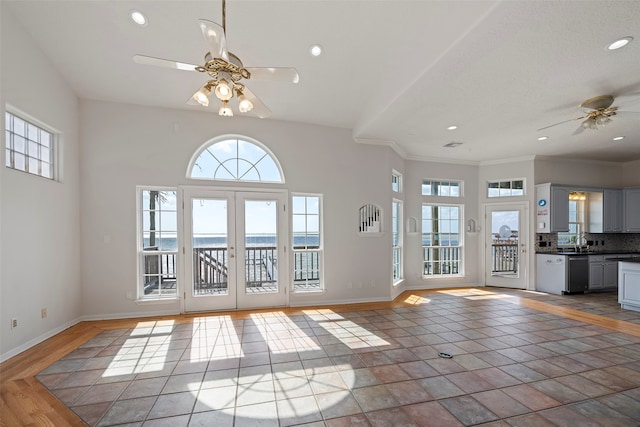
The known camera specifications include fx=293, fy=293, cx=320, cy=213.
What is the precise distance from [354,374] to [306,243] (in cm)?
273

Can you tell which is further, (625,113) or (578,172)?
(578,172)

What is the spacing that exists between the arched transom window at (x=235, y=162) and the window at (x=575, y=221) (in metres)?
6.70

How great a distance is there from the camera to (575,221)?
22.6 feet

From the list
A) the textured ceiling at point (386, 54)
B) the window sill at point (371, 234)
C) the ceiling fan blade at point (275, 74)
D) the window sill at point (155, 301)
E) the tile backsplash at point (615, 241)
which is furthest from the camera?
the tile backsplash at point (615, 241)

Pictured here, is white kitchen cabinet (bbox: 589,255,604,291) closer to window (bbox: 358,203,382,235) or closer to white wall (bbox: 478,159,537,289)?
white wall (bbox: 478,159,537,289)

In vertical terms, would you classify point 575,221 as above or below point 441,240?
above

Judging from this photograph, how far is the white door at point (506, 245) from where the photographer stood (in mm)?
6656

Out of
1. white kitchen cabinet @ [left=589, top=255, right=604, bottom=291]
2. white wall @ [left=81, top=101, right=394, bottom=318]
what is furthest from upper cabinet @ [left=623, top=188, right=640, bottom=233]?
white wall @ [left=81, top=101, right=394, bottom=318]

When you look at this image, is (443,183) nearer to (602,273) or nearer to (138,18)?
(602,273)

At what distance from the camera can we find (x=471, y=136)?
525 centimetres

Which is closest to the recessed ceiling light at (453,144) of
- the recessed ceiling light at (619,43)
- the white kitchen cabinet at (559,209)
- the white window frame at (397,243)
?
the white window frame at (397,243)

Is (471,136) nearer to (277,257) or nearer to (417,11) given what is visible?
(417,11)

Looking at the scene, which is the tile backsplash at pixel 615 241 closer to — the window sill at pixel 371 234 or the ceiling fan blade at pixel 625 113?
the ceiling fan blade at pixel 625 113

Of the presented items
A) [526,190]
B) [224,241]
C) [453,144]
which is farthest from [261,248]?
[526,190]
